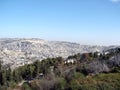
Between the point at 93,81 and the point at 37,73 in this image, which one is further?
the point at 37,73

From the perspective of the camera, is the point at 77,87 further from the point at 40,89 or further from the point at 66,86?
the point at 40,89

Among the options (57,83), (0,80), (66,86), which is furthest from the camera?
(0,80)

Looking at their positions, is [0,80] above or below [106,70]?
below

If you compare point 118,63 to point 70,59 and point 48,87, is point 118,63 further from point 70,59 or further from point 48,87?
point 70,59

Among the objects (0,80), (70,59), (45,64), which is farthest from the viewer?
(70,59)

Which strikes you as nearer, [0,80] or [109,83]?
[109,83]

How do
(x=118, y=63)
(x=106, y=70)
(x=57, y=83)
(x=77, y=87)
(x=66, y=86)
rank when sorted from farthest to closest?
(x=118, y=63) < (x=106, y=70) < (x=57, y=83) < (x=66, y=86) < (x=77, y=87)

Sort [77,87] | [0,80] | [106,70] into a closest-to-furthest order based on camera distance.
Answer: [77,87] → [106,70] → [0,80]

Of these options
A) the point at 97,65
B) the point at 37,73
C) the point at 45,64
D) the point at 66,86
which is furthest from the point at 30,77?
the point at 66,86

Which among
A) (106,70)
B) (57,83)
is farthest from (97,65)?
(57,83)
